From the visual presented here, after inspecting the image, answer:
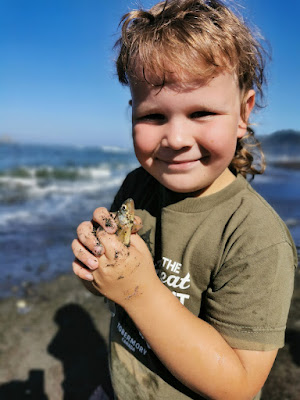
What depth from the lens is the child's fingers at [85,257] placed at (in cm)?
152

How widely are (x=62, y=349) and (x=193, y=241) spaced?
2.36 meters

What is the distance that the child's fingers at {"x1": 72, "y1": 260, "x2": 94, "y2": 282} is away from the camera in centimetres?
158

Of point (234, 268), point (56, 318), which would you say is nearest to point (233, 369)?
point (234, 268)

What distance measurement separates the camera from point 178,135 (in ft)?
5.40

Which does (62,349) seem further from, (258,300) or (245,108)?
(245,108)

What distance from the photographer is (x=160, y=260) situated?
6.30ft

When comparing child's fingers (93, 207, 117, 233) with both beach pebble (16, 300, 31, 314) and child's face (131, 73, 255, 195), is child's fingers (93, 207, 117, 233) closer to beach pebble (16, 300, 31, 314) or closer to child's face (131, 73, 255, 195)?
child's face (131, 73, 255, 195)

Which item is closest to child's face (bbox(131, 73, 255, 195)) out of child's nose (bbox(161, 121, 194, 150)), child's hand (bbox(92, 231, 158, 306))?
child's nose (bbox(161, 121, 194, 150))

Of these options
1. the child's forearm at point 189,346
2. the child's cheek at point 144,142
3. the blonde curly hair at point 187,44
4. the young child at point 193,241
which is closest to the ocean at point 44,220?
the child's cheek at point 144,142

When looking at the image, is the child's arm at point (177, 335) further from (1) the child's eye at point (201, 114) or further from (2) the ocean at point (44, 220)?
(2) the ocean at point (44, 220)

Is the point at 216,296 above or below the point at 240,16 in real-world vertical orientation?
below

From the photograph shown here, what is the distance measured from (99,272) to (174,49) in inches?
44.5

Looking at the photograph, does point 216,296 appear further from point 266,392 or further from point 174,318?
point 266,392

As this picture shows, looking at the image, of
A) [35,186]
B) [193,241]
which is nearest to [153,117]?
[193,241]
